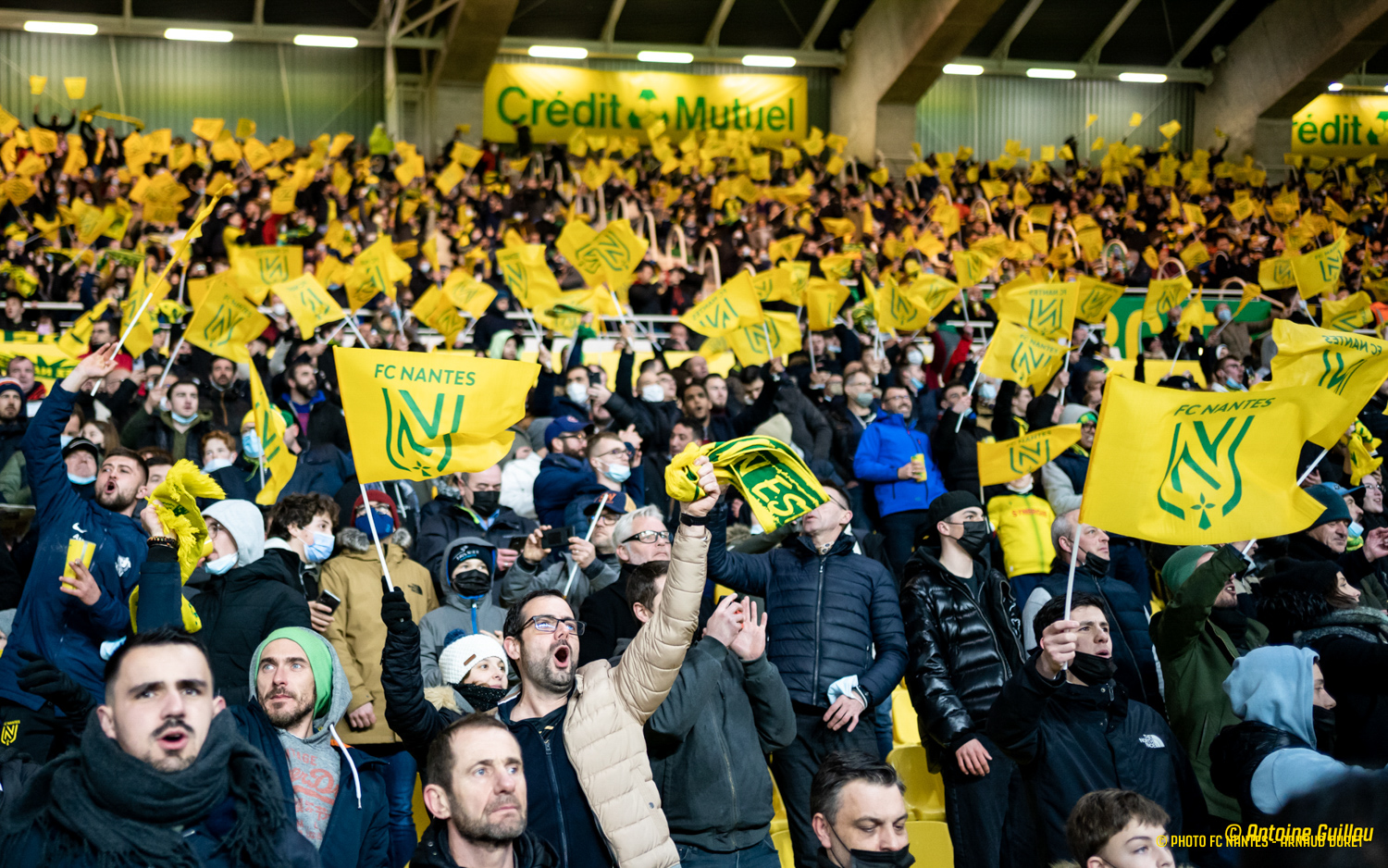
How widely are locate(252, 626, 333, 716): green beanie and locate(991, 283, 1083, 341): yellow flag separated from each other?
7.09 meters

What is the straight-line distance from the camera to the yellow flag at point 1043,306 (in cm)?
986

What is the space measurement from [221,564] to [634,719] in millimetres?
2042

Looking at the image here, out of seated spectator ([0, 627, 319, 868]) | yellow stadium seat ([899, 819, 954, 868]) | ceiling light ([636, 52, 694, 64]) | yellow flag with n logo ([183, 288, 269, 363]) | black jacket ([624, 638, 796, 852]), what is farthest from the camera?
ceiling light ([636, 52, 694, 64])

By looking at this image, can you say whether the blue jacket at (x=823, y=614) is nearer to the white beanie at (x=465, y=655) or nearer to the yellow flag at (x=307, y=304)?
the white beanie at (x=465, y=655)

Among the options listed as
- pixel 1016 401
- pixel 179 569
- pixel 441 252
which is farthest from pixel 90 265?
pixel 179 569

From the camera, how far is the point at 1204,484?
4.44 metres

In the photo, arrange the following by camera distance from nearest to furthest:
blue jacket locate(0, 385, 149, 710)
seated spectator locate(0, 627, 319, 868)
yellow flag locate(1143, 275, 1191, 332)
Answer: seated spectator locate(0, 627, 319, 868) → blue jacket locate(0, 385, 149, 710) → yellow flag locate(1143, 275, 1191, 332)

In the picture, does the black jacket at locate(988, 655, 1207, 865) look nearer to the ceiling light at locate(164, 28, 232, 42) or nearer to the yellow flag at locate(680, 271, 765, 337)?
the yellow flag at locate(680, 271, 765, 337)

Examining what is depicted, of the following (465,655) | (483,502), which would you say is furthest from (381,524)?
(465,655)

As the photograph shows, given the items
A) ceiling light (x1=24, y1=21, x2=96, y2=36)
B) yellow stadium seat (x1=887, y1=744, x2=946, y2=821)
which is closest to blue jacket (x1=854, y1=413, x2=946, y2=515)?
yellow stadium seat (x1=887, y1=744, x2=946, y2=821)

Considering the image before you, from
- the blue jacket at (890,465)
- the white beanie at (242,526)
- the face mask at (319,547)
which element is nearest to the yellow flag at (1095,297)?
the blue jacket at (890,465)

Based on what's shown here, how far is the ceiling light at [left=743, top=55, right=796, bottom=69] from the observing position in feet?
82.6

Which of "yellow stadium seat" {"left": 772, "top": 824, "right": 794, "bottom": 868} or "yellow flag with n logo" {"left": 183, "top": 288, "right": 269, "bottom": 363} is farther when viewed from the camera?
"yellow flag with n logo" {"left": 183, "top": 288, "right": 269, "bottom": 363}

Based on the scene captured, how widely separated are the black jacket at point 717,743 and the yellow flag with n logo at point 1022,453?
382cm
